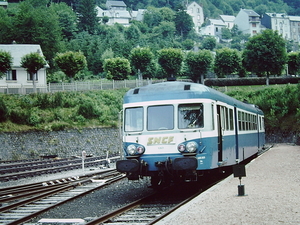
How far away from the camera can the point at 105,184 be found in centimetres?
1666

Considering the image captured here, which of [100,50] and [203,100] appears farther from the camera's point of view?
[100,50]

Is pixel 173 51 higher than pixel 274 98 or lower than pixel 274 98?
higher

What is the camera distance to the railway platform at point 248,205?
9406mm

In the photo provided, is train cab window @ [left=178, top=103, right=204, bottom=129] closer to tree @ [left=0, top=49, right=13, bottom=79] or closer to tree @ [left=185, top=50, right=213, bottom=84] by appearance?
tree @ [left=0, top=49, right=13, bottom=79]

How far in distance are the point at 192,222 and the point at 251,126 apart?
47.8 ft

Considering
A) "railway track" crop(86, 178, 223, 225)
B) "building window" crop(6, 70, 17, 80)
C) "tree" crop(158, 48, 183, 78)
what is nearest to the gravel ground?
"railway track" crop(86, 178, 223, 225)

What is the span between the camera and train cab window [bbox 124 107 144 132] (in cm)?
1351

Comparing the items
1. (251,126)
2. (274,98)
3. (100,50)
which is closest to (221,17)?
(100,50)

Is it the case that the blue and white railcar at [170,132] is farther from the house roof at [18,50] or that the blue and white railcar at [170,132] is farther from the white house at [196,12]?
the white house at [196,12]

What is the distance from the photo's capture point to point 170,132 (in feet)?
42.8

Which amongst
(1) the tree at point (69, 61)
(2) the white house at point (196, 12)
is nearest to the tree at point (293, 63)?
(1) the tree at point (69, 61)

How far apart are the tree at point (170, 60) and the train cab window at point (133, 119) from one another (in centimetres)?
5345

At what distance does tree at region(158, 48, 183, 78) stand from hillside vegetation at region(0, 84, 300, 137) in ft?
52.3

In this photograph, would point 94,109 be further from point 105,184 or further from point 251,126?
point 105,184
